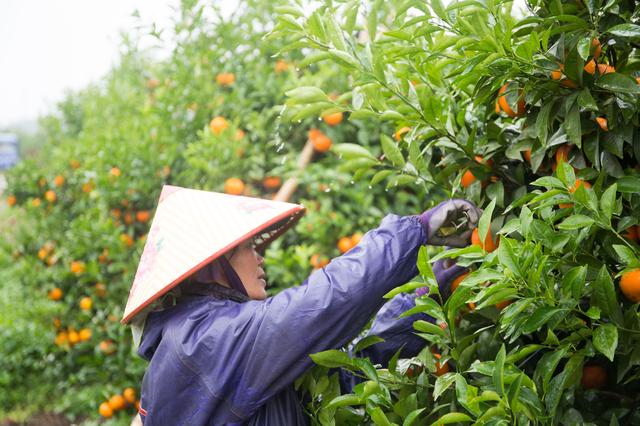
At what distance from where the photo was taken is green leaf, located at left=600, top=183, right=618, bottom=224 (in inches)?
42.2

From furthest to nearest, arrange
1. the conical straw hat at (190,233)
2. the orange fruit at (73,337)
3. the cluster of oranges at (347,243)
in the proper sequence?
1. the orange fruit at (73,337)
2. the cluster of oranges at (347,243)
3. the conical straw hat at (190,233)

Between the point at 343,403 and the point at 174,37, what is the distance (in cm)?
254

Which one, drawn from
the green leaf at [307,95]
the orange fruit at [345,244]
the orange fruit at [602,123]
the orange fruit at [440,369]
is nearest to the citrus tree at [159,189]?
the orange fruit at [345,244]

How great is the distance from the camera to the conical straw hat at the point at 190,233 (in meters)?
1.54

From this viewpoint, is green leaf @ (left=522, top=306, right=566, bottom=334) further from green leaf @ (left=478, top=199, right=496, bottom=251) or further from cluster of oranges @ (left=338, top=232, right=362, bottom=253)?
cluster of oranges @ (left=338, top=232, right=362, bottom=253)

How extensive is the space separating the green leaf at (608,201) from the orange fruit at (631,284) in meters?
0.09

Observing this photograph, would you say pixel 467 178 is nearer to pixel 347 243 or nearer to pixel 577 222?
pixel 577 222

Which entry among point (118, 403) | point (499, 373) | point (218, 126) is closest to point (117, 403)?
point (118, 403)

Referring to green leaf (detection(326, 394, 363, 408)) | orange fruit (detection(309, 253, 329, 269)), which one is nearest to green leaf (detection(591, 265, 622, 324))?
green leaf (detection(326, 394, 363, 408))

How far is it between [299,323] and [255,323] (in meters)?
0.12

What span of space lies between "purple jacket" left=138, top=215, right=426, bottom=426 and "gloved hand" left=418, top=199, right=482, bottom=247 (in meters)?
0.03

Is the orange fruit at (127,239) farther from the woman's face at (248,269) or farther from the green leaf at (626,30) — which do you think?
the green leaf at (626,30)

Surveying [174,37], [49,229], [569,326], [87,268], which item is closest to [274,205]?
[569,326]

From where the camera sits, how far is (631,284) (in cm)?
Result: 110
